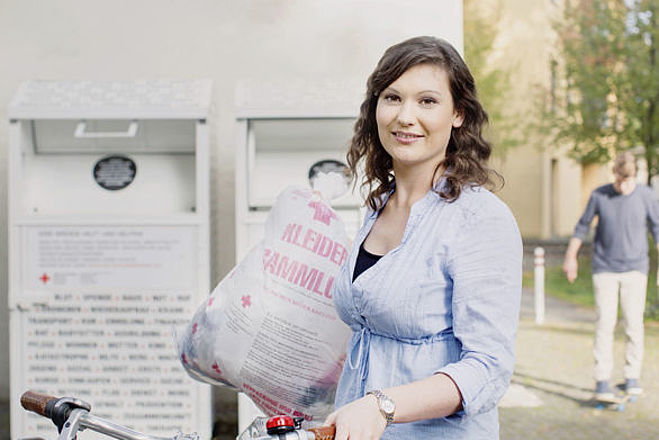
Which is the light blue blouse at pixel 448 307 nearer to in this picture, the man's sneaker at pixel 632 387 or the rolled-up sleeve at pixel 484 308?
the rolled-up sleeve at pixel 484 308

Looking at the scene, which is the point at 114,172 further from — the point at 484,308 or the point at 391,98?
the point at 484,308

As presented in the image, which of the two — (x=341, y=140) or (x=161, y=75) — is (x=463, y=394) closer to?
(x=341, y=140)

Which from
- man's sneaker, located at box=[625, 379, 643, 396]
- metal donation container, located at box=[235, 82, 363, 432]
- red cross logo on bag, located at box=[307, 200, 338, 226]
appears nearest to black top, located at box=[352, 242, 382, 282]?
red cross logo on bag, located at box=[307, 200, 338, 226]

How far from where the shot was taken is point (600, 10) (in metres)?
13.3

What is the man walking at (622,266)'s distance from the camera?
16.9 ft

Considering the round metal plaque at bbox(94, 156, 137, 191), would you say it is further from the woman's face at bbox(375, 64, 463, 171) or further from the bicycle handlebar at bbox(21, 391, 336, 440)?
the woman's face at bbox(375, 64, 463, 171)

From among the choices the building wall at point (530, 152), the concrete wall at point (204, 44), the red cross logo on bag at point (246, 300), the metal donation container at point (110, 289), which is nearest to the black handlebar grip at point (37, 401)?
the red cross logo on bag at point (246, 300)

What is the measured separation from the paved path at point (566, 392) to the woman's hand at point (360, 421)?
3542 millimetres

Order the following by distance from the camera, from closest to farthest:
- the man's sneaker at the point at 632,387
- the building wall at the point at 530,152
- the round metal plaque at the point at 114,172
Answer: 1. the round metal plaque at the point at 114,172
2. the man's sneaker at the point at 632,387
3. the building wall at the point at 530,152

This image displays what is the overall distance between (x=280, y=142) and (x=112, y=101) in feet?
2.79

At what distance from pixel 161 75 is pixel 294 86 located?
1.21 m

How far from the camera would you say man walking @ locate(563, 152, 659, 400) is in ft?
16.9

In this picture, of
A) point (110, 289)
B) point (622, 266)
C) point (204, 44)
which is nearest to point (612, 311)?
point (622, 266)

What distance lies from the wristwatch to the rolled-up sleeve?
10cm
